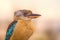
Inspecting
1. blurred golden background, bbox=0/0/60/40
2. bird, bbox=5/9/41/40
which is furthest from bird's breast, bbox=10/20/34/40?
blurred golden background, bbox=0/0/60/40

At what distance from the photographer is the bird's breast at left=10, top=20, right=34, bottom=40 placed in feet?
2.13

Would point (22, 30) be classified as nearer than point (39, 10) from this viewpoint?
Yes

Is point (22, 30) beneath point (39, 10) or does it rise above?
beneath

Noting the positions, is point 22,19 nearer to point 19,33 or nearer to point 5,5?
point 19,33

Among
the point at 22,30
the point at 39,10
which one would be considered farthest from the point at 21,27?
the point at 39,10

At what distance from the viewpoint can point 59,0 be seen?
2.66 ft

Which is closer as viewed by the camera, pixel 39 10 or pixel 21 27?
pixel 21 27

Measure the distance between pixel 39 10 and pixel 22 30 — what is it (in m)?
0.22

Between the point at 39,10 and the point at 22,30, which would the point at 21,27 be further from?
the point at 39,10

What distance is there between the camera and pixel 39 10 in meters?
0.83

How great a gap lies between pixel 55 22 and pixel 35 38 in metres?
0.15

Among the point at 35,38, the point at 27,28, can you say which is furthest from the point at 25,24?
the point at 35,38

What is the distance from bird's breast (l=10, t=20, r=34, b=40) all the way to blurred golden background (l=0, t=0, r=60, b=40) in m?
0.18

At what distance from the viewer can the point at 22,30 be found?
0.65 m
